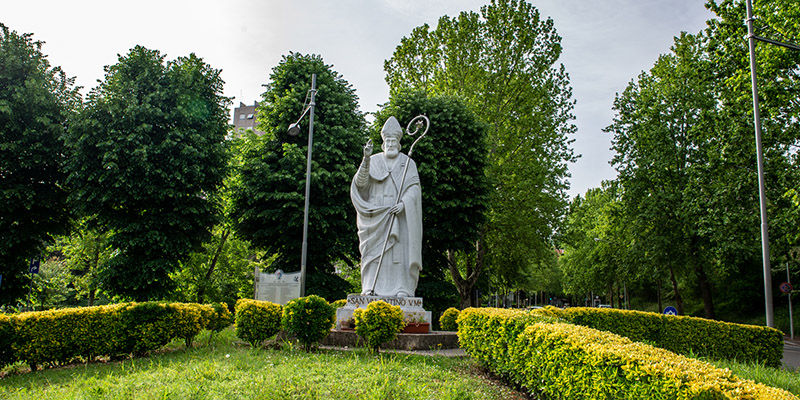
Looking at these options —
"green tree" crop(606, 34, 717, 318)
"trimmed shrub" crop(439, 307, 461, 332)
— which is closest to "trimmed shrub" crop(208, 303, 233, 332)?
"trimmed shrub" crop(439, 307, 461, 332)

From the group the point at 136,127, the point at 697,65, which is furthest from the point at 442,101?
the point at 136,127

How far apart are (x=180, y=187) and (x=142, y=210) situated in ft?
4.75

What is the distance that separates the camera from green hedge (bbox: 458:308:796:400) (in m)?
4.05

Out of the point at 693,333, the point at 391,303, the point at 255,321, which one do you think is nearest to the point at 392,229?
the point at 391,303

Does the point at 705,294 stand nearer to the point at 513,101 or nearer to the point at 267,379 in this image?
the point at 513,101

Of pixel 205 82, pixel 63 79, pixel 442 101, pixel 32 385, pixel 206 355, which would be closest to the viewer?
pixel 32 385

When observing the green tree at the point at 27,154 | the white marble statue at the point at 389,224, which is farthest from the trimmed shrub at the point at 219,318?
the green tree at the point at 27,154

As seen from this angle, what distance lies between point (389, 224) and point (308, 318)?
3.88 meters

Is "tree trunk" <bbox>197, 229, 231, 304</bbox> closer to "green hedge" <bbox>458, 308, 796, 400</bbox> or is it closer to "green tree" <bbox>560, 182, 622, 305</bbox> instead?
"green hedge" <bbox>458, 308, 796, 400</bbox>

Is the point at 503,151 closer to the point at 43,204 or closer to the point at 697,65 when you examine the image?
the point at 697,65

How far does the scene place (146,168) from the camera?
16.4 meters

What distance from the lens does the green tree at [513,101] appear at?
23.7 metres

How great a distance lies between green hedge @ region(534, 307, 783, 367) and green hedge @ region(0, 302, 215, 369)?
7.48m

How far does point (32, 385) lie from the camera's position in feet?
24.1
